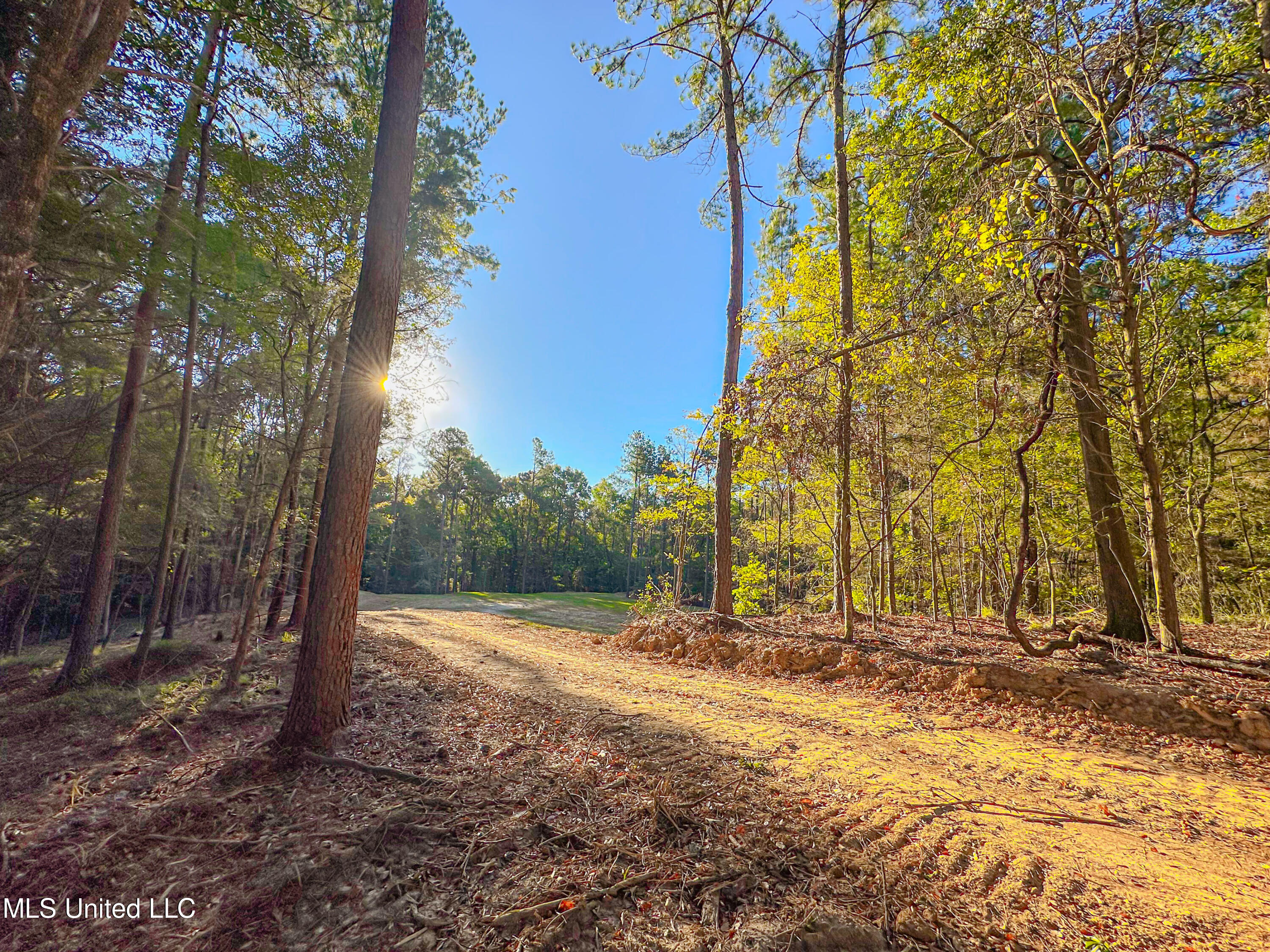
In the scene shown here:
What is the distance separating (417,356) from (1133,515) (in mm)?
15526

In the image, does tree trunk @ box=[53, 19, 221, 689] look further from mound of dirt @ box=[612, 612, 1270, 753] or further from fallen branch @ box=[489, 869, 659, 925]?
mound of dirt @ box=[612, 612, 1270, 753]

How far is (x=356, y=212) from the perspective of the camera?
24.3 feet

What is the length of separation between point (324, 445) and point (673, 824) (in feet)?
23.3

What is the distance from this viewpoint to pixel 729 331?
9758 mm

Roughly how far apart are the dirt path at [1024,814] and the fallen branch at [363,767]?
2050mm

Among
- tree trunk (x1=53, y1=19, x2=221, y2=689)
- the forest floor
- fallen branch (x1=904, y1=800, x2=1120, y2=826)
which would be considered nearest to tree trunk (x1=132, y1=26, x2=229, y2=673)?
tree trunk (x1=53, y1=19, x2=221, y2=689)

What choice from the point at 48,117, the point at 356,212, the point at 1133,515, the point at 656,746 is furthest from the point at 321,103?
the point at 1133,515

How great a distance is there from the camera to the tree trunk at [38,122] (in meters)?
2.72

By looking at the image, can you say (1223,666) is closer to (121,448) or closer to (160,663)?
(160,663)

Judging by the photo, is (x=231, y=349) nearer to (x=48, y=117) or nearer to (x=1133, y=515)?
(x=48, y=117)

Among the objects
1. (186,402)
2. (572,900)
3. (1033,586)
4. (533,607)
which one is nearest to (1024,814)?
(572,900)

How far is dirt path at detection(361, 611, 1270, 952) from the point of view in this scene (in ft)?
6.46

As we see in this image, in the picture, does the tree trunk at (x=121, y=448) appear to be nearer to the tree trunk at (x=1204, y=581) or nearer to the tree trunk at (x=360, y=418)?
the tree trunk at (x=360, y=418)

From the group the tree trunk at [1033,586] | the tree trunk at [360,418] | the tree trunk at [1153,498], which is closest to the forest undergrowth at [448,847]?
the tree trunk at [360,418]
